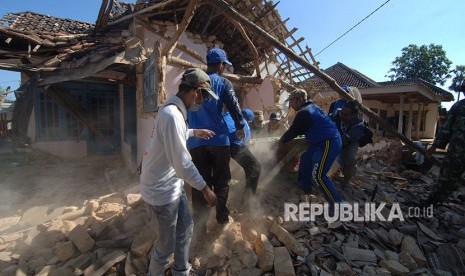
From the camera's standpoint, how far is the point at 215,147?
9.85ft

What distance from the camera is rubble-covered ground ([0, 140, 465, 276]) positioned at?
9.46ft

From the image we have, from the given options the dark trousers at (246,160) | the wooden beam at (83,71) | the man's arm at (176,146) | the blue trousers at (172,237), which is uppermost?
the wooden beam at (83,71)

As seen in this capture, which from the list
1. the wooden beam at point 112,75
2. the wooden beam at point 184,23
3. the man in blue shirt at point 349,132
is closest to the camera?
the wooden beam at point 184,23

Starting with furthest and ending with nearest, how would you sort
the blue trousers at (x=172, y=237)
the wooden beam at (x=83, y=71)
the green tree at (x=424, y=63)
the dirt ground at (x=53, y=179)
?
the green tree at (x=424, y=63) → the dirt ground at (x=53, y=179) → the wooden beam at (x=83, y=71) → the blue trousers at (x=172, y=237)

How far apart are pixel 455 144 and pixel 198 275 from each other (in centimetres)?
434

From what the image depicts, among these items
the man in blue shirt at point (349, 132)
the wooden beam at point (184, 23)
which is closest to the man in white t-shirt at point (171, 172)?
the wooden beam at point (184, 23)

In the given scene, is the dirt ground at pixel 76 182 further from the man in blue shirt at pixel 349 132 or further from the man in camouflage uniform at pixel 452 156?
the man in camouflage uniform at pixel 452 156

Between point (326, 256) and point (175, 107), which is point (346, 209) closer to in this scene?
point (326, 256)

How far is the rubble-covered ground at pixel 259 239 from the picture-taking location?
9.46 feet

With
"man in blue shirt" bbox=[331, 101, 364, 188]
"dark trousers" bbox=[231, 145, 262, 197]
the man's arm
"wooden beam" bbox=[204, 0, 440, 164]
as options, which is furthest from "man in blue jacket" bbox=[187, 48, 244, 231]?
"man in blue shirt" bbox=[331, 101, 364, 188]

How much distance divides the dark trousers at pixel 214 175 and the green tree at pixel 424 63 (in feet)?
130

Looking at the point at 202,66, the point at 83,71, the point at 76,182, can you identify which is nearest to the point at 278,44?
the point at 202,66

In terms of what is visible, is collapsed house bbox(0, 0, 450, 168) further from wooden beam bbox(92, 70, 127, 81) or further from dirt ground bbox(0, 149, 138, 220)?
dirt ground bbox(0, 149, 138, 220)

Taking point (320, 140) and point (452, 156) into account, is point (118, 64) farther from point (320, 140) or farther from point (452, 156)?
point (452, 156)
